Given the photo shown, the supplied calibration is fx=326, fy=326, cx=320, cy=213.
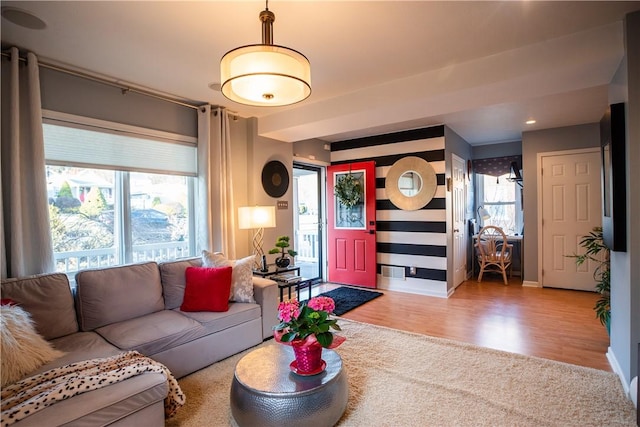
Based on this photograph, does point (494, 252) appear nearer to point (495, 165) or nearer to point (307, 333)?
point (495, 165)

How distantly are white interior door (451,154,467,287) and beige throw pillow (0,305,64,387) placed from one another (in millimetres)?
4742

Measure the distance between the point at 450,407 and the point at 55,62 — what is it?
3.96 m

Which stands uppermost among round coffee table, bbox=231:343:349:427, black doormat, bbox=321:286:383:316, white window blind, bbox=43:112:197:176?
white window blind, bbox=43:112:197:176

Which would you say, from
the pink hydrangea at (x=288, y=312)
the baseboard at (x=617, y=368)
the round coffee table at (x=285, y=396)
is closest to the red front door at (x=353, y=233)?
the baseboard at (x=617, y=368)

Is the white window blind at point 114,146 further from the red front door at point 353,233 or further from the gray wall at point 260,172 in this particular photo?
the red front door at point 353,233

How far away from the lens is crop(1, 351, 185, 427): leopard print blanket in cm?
144

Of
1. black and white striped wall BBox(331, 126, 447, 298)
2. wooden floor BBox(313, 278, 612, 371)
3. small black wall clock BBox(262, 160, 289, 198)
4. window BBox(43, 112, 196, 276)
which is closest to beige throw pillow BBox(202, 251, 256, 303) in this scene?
window BBox(43, 112, 196, 276)

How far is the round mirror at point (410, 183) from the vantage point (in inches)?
189

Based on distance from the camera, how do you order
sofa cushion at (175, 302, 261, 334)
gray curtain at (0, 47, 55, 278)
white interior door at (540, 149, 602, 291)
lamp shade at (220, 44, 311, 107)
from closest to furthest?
lamp shade at (220, 44, 311, 107) < gray curtain at (0, 47, 55, 278) < sofa cushion at (175, 302, 261, 334) < white interior door at (540, 149, 602, 291)

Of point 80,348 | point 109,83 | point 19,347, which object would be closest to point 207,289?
point 80,348

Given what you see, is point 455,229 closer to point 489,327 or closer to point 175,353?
point 489,327

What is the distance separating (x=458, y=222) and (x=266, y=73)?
446 centimetres

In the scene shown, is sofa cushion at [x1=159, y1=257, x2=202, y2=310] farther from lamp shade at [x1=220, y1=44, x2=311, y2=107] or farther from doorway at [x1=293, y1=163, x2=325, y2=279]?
doorway at [x1=293, y1=163, x2=325, y2=279]

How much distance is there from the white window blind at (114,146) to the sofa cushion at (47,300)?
1072 millimetres
